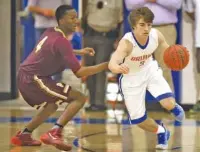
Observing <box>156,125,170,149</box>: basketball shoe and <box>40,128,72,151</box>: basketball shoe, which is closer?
<box>40,128,72,151</box>: basketball shoe

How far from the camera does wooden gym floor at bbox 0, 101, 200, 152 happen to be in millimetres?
5949

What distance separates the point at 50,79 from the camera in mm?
5914

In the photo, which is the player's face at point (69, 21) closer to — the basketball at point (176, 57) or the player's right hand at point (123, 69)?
the player's right hand at point (123, 69)

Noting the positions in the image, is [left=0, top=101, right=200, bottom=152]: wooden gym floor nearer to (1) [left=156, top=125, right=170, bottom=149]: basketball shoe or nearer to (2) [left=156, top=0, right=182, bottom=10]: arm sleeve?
(1) [left=156, top=125, right=170, bottom=149]: basketball shoe

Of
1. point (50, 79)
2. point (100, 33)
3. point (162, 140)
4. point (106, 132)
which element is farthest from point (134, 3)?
point (162, 140)

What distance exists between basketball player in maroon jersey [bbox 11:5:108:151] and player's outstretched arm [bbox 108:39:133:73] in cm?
38

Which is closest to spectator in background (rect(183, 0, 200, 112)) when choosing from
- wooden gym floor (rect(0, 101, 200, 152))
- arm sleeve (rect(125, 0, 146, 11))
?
wooden gym floor (rect(0, 101, 200, 152))

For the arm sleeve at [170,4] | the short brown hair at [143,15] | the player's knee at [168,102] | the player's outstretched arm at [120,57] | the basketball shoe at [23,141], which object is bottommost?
the basketball shoe at [23,141]

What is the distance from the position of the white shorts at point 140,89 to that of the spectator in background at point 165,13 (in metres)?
2.21

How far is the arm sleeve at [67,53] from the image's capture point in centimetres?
566

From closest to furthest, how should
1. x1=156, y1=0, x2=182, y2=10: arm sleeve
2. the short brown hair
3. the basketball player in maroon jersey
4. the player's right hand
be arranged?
1. the player's right hand
2. the short brown hair
3. the basketball player in maroon jersey
4. x1=156, y1=0, x2=182, y2=10: arm sleeve

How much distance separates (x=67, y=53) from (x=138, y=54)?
667 mm

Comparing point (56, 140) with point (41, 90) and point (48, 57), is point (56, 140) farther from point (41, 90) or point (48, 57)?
point (48, 57)

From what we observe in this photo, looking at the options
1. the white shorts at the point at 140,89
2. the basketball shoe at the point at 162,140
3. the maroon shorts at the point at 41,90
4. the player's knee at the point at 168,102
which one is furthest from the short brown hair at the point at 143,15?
the basketball shoe at the point at 162,140
